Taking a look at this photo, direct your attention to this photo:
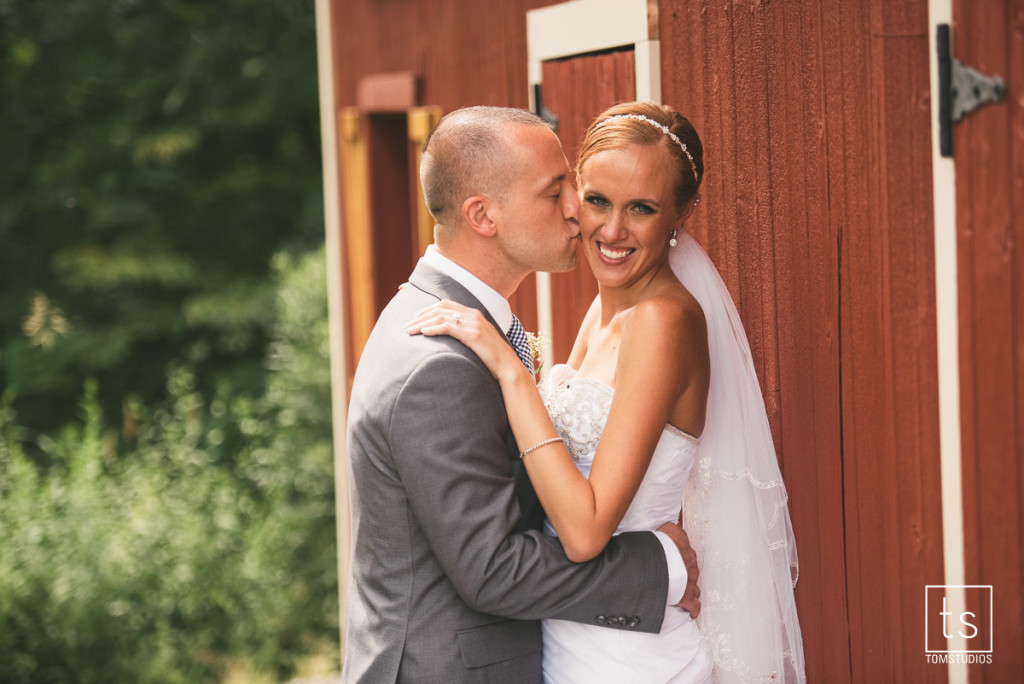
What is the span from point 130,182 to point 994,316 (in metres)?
12.1

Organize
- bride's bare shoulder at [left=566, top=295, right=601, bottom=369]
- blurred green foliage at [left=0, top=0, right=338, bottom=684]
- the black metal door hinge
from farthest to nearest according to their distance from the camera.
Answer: blurred green foliage at [left=0, top=0, right=338, bottom=684] < bride's bare shoulder at [left=566, top=295, right=601, bottom=369] < the black metal door hinge

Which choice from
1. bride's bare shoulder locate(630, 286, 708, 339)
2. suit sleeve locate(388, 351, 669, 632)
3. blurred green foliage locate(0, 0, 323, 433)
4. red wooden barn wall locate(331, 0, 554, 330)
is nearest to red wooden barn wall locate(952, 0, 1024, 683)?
bride's bare shoulder locate(630, 286, 708, 339)

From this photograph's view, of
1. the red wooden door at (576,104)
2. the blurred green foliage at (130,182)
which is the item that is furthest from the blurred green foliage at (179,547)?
the red wooden door at (576,104)

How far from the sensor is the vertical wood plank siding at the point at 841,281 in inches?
107

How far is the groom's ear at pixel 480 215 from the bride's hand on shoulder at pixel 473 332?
253 mm

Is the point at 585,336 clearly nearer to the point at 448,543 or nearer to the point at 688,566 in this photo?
Answer: the point at 688,566

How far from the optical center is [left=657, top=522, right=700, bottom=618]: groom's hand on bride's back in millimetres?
2678

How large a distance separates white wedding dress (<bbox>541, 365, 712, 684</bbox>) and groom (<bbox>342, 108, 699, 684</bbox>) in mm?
58

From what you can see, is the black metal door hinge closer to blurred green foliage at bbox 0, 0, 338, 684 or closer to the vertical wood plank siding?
the vertical wood plank siding

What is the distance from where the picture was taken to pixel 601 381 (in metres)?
2.78

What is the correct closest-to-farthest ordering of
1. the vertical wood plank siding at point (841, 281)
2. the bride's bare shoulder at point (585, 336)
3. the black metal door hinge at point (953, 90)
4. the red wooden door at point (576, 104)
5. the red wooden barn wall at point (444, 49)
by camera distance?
the black metal door hinge at point (953, 90) → the vertical wood plank siding at point (841, 281) → the bride's bare shoulder at point (585, 336) → the red wooden door at point (576, 104) → the red wooden barn wall at point (444, 49)

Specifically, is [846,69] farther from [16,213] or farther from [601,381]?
[16,213]

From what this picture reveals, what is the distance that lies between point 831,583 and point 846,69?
1.42 meters

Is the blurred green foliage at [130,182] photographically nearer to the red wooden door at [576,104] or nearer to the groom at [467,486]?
the red wooden door at [576,104]
